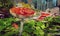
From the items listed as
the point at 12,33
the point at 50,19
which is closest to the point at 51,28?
the point at 50,19

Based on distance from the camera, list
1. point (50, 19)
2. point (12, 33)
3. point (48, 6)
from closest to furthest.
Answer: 1. point (12, 33)
2. point (50, 19)
3. point (48, 6)

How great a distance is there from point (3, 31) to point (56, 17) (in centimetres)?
34

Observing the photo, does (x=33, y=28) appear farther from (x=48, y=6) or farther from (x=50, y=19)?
(x=48, y=6)

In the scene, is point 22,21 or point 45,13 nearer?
point 22,21

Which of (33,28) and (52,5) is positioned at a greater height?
(52,5)

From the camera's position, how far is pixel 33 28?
1057mm

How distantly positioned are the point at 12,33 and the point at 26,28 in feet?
0.26

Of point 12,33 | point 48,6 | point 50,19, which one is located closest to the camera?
point 12,33

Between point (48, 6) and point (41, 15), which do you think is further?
point (48, 6)

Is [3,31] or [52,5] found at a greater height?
[52,5]

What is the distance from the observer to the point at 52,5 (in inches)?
51.0

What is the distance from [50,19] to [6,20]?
25 centimetres

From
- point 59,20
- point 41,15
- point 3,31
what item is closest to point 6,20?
point 3,31

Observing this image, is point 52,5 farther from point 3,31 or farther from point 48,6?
point 3,31
